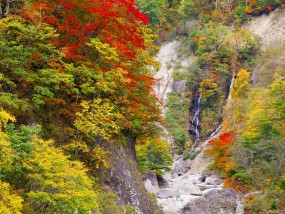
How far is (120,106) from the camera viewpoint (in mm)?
12719

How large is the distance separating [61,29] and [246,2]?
4320 cm

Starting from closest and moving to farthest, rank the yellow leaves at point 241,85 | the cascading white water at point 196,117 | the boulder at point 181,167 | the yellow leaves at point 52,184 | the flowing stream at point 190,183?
the yellow leaves at point 52,184, the flowing stream at point 190,183, the boulder at point 181,167, the yellow leaves at point 241,85, the cascading white water at point 196,117

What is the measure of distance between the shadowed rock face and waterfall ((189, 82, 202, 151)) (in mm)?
27003

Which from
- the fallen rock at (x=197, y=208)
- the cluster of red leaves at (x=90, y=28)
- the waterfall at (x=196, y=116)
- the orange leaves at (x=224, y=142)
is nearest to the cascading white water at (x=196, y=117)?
the waterfall at (x=196, y=116)

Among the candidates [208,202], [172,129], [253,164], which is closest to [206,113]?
[172,129]

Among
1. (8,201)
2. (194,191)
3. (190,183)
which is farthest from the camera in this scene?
(190,183)

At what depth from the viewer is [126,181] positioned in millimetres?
12797

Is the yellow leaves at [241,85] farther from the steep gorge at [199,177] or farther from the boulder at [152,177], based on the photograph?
the boulder at [152,177]

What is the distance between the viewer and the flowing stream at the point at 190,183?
18.6m

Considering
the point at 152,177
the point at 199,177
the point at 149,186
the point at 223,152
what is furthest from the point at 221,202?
the point at 199,177

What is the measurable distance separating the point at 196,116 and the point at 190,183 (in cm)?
1470

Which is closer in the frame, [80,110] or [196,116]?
[80,110]

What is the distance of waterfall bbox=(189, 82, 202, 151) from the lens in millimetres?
41562

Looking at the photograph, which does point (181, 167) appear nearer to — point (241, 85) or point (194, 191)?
point (241, 85)
